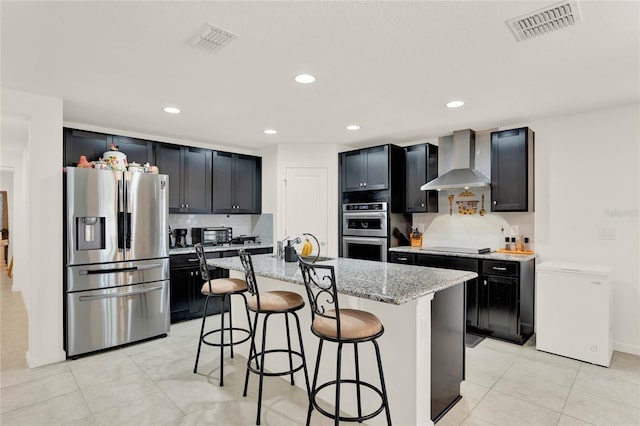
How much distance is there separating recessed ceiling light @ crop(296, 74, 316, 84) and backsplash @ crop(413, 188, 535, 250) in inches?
108

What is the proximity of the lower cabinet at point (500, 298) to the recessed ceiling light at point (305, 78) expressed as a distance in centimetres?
254

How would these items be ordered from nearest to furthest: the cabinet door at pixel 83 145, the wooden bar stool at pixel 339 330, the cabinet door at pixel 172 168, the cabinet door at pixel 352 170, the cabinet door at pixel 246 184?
1. the wooden bar stool at pixel 339 330
2. the cabinet door at pixel 83 145
3. the cabinet door at pixel 172 168
4. the cabinet door at pixel 352 170
5. the cabinet door at pixel 246 184

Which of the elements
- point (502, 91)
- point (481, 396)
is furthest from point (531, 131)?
point (481, 396)

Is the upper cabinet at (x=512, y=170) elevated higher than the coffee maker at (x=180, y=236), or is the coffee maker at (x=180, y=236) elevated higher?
the upper cabinet at (x=512, y=170)

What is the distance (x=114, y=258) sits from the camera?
3.54 meters

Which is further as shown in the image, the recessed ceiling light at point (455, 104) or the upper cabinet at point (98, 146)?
the upper cabinet at point (98, 146)

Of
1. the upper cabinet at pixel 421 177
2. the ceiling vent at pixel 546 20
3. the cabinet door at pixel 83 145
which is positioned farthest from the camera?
the upper cabinet at pixel 421 177

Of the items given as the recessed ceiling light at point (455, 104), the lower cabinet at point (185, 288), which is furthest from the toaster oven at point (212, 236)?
the recessed ceiling light at point (455, 104)

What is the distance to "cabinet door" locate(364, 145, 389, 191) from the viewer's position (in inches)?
189

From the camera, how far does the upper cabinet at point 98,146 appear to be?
12.6 feet

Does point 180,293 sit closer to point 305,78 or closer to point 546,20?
point 305,78

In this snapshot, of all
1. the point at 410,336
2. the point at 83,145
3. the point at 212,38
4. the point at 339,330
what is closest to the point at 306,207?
the point at 83,145

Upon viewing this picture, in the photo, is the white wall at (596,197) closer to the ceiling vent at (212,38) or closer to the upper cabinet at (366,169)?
the upper cabinet at (366,169)

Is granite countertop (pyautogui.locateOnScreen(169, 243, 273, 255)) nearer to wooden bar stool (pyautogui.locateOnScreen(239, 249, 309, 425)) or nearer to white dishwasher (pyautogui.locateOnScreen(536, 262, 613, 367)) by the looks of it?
wooden bar stool (pyautogui.locateOnScreen(239, 249, 309, 425))
